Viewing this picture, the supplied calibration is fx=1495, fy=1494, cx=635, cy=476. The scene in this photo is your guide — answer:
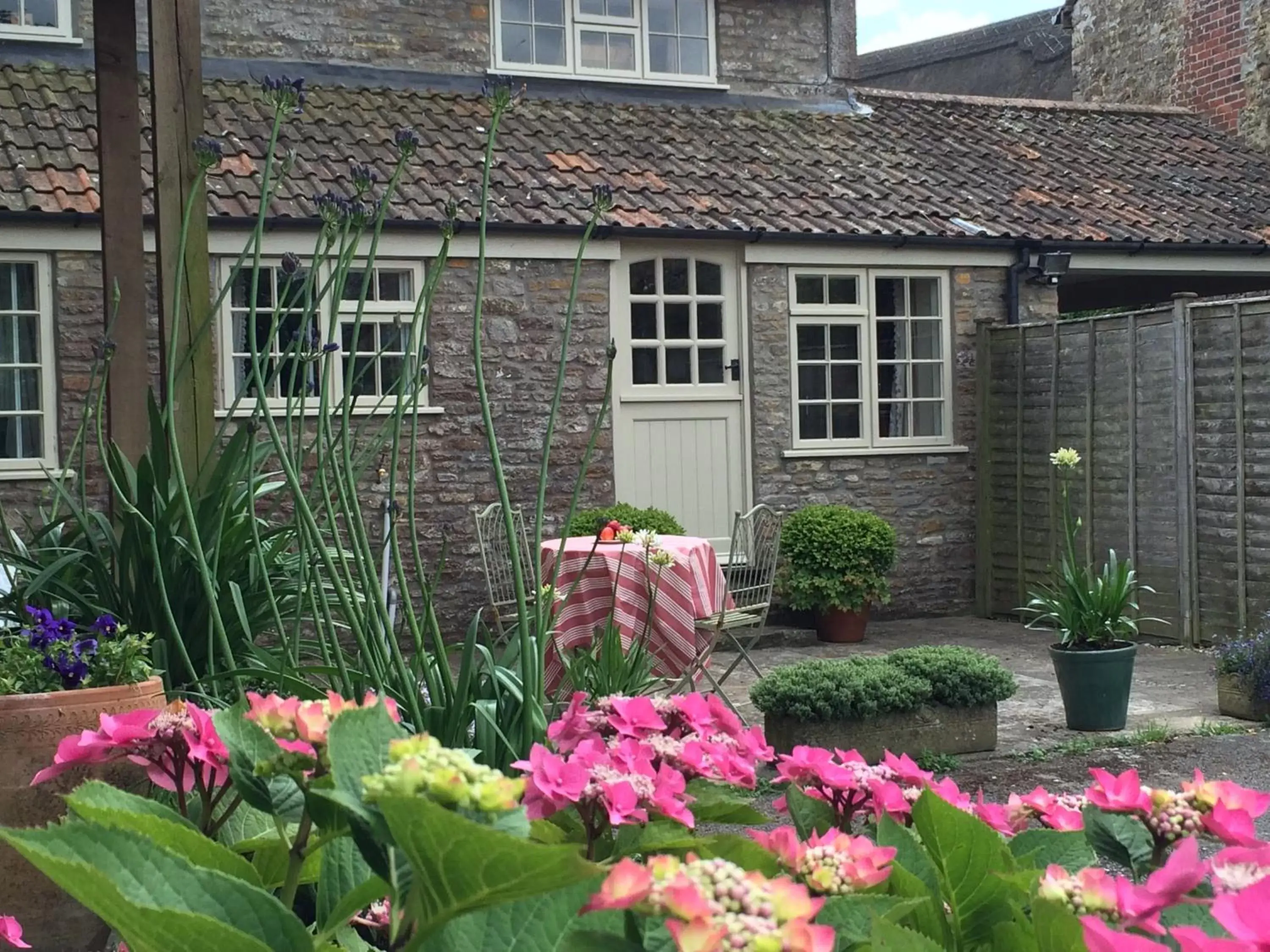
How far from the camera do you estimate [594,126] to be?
11711 millimetres

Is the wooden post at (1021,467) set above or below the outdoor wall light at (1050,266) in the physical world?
below

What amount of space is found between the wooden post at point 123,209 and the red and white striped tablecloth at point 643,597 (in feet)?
9.33

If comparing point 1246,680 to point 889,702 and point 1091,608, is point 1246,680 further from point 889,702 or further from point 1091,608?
point 889,702

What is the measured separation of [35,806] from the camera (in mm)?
2355

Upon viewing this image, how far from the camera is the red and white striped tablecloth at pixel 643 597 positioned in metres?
6.88

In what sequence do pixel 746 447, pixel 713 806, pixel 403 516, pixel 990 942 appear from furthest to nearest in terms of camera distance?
pixel 746 447 < pixel 403 516 < pixel 713 806 < pixel 990 942

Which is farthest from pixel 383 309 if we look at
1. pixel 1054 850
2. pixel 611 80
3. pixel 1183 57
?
pixel 1183 57

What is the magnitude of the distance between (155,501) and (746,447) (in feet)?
26.4

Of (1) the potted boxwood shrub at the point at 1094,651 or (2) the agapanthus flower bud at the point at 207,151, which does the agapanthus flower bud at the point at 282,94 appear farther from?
(1) the potted boxwood shrub at the point at 1094,651

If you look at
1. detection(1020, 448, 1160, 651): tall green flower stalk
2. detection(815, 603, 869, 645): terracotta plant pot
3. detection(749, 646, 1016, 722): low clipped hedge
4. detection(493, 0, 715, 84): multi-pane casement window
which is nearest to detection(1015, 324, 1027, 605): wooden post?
detection(815, 603, 869, 645): terracotta plant pot

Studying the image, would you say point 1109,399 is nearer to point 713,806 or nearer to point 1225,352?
point 1225,352

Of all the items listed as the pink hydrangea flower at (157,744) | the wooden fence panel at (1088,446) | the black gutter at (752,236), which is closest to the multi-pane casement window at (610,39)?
the black gutter at (752,236)

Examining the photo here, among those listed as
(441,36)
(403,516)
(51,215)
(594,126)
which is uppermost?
(441,36)

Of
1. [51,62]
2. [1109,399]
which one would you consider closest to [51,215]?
[51,62]
